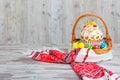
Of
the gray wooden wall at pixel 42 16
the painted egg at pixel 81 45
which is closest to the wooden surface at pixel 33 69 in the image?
the painted egg at pixel 81 45

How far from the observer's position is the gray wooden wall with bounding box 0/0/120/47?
4.23 meters

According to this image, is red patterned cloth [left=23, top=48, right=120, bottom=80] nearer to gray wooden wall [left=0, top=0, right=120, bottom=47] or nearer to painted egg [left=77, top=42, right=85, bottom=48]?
painted egg [left=77, top=42, right=85, bottom=48]

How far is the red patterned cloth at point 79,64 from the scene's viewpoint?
1479 mm

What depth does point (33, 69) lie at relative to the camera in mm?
1633

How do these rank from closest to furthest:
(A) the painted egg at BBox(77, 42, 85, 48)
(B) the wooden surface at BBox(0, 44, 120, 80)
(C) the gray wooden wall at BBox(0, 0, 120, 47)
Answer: (B) the wooden surface at BBox(0, 44, 120, 80)
(A) the painted egg at BBox(77, 42, 85, 48)
(C) the gray wooden wall at BBox(0, 0, 120, 47)

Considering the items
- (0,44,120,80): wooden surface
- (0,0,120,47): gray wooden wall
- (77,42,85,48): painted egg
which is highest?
(0,0,120,47): gray wooden wall

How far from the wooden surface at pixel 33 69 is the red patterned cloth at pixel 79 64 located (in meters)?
0.05

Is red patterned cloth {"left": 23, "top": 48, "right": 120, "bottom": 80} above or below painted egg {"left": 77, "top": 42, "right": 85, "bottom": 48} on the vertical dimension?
below

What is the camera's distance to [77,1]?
4.26 meters

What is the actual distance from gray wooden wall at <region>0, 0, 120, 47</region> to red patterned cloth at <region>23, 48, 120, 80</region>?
2190mm

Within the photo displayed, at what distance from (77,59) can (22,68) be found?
1.22ft

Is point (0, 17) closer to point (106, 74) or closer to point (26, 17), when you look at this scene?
point (26, 17)

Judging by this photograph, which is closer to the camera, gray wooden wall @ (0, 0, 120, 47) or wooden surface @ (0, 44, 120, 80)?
wooden surface @ (0, 44, 120, 80)

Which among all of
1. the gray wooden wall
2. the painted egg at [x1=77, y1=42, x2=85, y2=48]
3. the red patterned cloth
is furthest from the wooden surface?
the gray wooden wall
